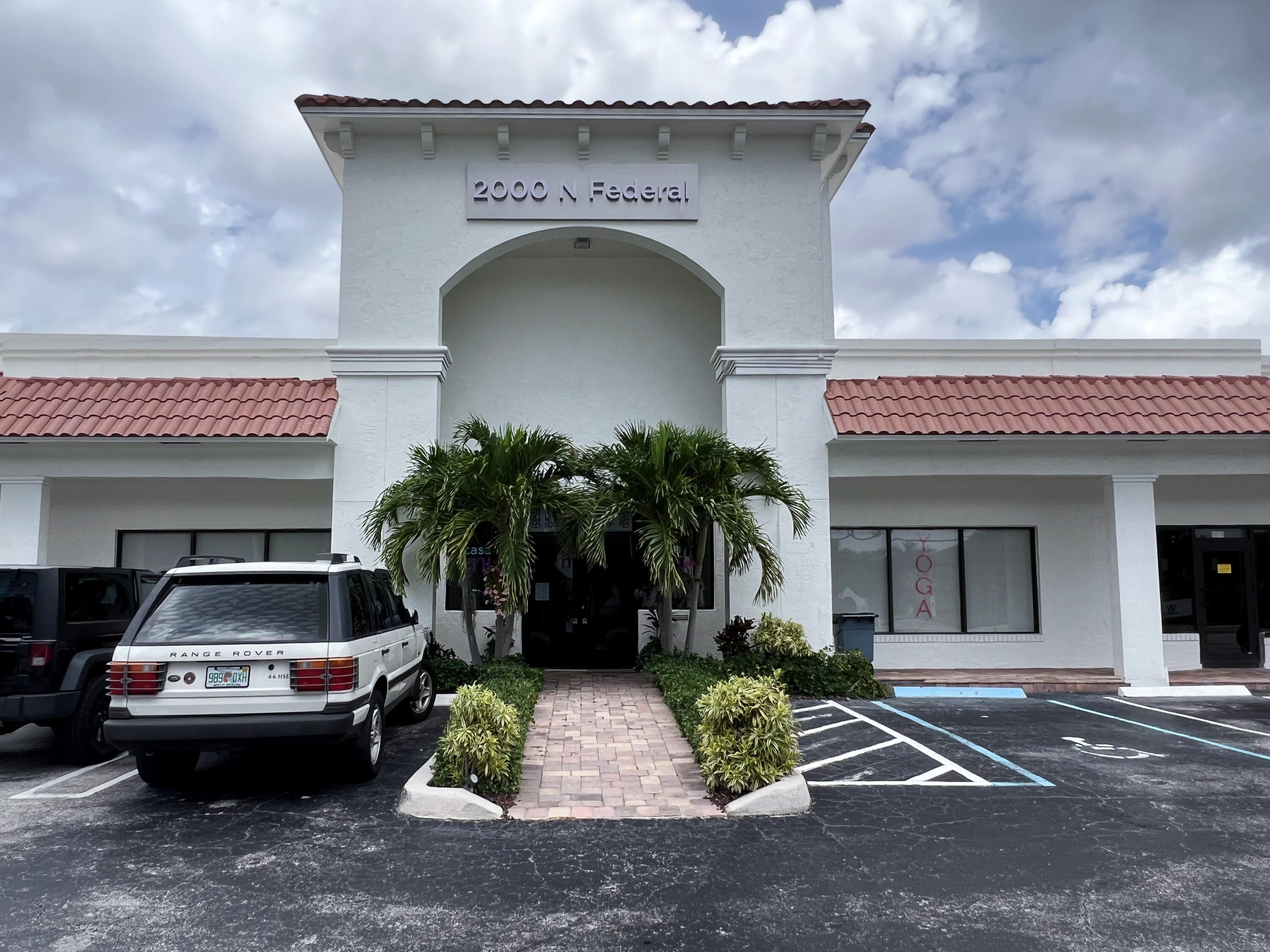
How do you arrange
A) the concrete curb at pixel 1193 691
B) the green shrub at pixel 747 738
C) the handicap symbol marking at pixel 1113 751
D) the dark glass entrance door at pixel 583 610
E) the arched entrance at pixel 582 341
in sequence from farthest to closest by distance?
the arched entrance at pixel 582 341, the dark glass entrance door at pixel 583 610, the concrete curb at pixel 1193 691, the handicap symbol marking at pixel 1113 751, the green shrub at pixel 747 738

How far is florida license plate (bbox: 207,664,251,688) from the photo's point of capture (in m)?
6.67

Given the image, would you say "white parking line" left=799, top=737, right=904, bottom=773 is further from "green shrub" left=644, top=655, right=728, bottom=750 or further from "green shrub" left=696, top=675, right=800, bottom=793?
"green shrub" left=644, top=655, right=728, bottom=750

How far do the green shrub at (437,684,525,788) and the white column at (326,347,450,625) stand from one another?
593 centimetres

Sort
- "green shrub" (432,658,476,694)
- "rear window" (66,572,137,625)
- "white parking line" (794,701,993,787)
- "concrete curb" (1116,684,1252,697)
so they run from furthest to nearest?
"concrete curb" (1116,684,1252,697), "green shrub" (432,658,476,694), "rear window" (66,572,137,625), "white parking line" (794,701,993,787)

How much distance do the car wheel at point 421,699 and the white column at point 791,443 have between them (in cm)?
479

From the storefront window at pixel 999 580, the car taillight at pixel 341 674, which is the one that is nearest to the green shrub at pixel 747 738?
the car taillight at pixel 341 674

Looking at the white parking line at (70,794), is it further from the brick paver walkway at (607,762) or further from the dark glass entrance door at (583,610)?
the dark glass entrance door at (583,610)

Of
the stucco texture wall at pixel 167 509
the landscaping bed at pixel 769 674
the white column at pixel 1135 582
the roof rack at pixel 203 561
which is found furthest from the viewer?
the stucco texture wall at pixel 167 509

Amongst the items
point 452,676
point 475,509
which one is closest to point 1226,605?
point 475,509

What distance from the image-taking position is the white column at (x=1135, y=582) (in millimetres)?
13367

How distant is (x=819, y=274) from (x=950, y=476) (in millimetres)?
4053

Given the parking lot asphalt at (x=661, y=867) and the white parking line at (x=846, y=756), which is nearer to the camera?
the parking lot asphalt at (x=661, y=867)

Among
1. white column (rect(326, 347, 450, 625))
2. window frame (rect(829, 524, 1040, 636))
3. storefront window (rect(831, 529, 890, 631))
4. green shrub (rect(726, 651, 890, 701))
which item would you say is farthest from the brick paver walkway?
window frame (rect(829, 524, 1040, 636))

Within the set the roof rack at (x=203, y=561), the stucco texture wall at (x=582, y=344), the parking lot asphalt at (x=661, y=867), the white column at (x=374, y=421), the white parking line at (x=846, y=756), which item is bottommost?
the parking lot asphalt at (x=661, y=867)
